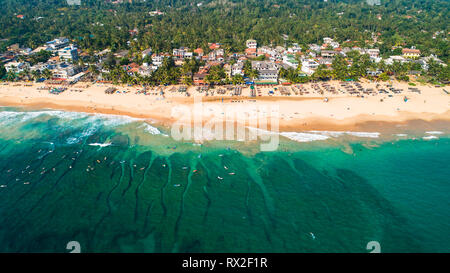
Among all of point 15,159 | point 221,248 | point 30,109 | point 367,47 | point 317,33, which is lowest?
point 221,248

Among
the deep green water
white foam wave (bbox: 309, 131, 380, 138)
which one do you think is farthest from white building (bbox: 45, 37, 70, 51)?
white foam wave (bbox: 309, 131, 380, 138)

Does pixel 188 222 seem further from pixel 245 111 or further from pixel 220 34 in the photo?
pixel 220 34

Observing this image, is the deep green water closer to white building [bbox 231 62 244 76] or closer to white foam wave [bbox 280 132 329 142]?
white foam wave [bbox 280 132 329 142]

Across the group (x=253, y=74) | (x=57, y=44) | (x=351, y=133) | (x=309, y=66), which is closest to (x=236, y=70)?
(x=253, y=74)

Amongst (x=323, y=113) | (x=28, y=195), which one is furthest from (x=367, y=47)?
(x=28, y=195)

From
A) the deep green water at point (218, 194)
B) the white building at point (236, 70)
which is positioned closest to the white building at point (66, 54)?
the deep green water at point (218, 194)

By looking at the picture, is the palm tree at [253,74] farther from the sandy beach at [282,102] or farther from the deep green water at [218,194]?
the deep green water at [218,194]

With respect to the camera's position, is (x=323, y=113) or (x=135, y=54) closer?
(x=323, y=113)

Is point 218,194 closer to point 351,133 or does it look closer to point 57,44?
point 351,133
